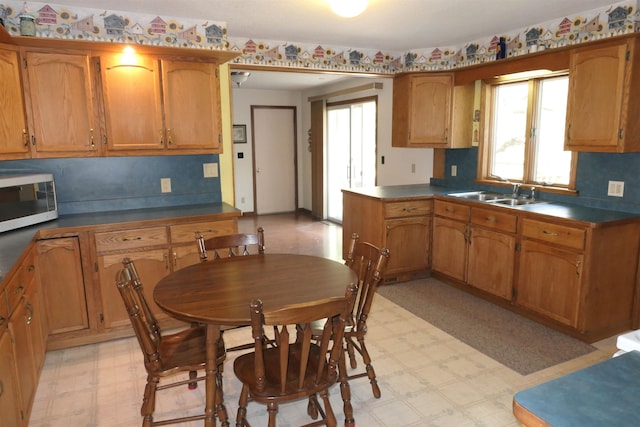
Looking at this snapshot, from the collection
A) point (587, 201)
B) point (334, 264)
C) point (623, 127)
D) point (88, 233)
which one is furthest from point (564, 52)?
point (88, 233)

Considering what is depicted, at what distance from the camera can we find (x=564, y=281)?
3.21m

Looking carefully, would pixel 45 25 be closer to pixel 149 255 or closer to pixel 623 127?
pixel 149 255

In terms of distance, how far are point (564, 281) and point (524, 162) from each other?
1.45 meters

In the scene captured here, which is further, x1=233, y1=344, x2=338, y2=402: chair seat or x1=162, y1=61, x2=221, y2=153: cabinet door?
x1=162, y1=61, x2=221, y2=153: cabinet door

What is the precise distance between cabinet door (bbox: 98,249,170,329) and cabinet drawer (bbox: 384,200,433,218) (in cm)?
206

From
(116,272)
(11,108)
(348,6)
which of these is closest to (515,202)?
(348,6)

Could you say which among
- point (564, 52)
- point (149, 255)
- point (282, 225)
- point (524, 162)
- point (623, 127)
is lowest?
point (282, 225)

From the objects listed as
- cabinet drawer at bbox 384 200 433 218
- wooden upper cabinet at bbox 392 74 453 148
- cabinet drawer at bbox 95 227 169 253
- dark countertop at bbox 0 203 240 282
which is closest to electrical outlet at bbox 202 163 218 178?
dark countertop at bbox 0 203 240 282

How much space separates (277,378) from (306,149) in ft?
21.1

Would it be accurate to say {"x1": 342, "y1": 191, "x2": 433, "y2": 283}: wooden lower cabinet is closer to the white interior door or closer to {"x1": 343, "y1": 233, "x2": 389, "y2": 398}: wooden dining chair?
{"x1": 343, "y1": 233, "x2": 389, "y2": 398}: wooden dining chair

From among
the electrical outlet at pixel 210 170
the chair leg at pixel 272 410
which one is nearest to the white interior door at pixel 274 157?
the electrical outlet at pixel 210 170

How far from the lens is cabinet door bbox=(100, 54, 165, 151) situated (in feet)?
10.5

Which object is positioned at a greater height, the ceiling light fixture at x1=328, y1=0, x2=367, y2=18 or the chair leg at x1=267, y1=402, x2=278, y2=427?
the ceiling light fixture at x1=328, y1=0, x2=367, y2=18

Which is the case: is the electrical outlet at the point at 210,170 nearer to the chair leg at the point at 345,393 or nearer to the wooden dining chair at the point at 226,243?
the wooden dining chair at the point at 226,243
